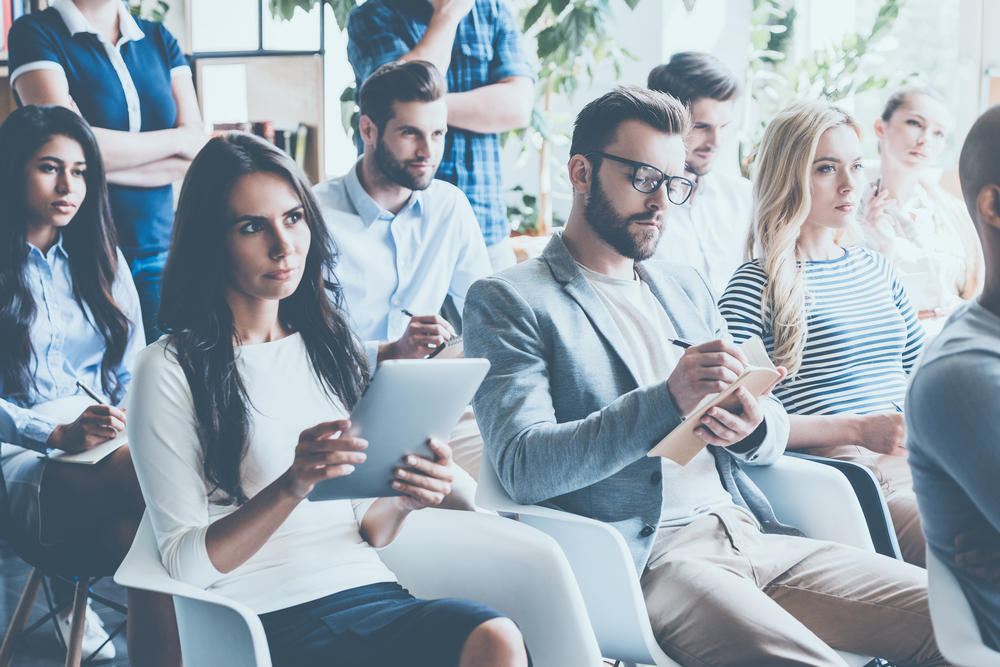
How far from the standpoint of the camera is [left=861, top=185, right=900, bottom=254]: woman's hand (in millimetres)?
3527

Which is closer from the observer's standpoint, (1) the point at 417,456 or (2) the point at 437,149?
(1) the point at 417,456

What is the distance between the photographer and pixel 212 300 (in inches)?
63.7

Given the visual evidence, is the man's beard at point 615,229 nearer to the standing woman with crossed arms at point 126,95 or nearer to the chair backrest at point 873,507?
the chair backrest at point 873,507

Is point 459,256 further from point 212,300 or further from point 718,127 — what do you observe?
point 212,300

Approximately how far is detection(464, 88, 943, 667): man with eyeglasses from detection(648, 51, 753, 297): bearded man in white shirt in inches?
44.0

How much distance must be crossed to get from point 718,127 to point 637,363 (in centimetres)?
147

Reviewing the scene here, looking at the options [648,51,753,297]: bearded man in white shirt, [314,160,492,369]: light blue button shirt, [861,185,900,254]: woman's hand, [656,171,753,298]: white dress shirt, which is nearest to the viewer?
[314,160,492,369]: light blue button shirt

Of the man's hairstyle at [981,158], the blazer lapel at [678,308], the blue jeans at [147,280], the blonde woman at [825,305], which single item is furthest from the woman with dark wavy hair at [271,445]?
the blue jeans at [147,280]

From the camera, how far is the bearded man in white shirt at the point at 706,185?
3.06m

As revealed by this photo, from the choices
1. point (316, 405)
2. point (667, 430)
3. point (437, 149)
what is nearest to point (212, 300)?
point (316, 405)

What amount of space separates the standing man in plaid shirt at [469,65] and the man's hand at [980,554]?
2.15 meters

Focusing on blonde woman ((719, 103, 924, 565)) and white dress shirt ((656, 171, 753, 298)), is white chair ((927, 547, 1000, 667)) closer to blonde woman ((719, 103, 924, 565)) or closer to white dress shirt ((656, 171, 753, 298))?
blonde woman ((719, 103, 924, 565))

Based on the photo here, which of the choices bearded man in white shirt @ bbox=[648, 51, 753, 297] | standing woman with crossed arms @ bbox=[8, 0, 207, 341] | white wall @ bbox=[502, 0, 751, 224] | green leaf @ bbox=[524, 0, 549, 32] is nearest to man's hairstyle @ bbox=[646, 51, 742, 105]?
bearded man in white shirt @ bbox=[648, 51, 753, 297]

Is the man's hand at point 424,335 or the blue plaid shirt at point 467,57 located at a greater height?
the blue plaid shirt at point 467,57
